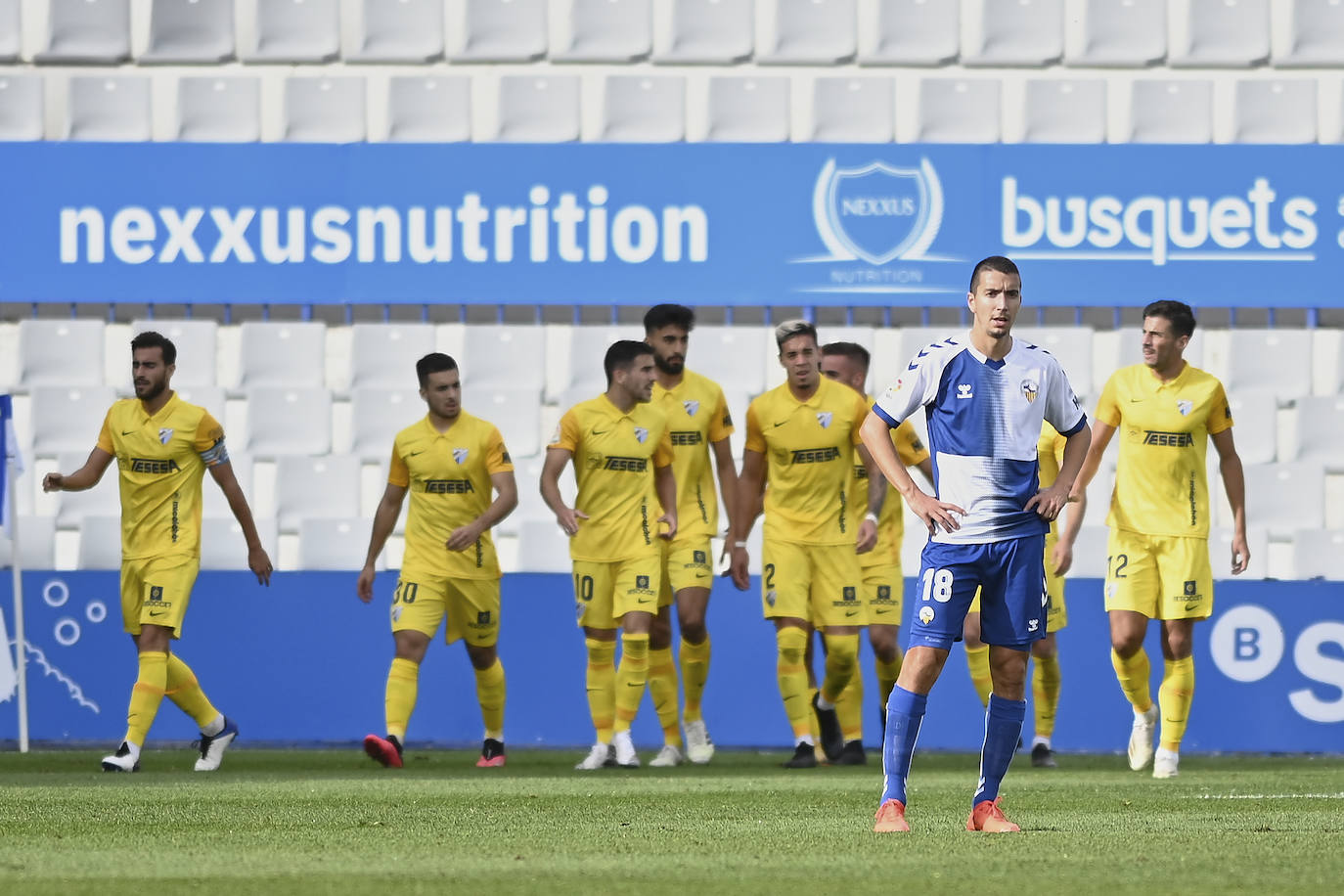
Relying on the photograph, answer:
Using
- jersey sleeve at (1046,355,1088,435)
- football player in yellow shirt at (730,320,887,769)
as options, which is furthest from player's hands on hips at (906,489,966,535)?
football player in yellow shirt at (730,320,887,769)

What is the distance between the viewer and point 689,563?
393 inches

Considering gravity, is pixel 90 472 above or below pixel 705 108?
below

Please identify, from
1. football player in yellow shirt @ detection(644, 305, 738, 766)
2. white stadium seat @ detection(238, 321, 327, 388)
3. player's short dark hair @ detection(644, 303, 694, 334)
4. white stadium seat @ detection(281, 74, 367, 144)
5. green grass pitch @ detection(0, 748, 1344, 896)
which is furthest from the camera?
white stadium seat @ detection(281, 74, 367, 144)

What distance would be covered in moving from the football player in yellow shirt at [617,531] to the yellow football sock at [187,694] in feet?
6.28

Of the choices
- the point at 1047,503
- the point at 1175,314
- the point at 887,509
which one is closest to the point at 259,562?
the point at 887,509

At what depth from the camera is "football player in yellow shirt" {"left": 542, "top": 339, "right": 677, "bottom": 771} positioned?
31.8 ft

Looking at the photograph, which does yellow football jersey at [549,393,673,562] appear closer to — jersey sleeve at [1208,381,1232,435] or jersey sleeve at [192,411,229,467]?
jersey sleeve at [192,411,229,467]

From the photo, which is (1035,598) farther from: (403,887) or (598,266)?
A: (598,266)

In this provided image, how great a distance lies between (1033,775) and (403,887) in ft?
16.6

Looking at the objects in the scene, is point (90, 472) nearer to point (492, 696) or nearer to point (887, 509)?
point (492, 696)

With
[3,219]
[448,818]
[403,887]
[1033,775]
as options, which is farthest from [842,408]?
[3,219]

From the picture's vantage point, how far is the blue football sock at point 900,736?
579cm

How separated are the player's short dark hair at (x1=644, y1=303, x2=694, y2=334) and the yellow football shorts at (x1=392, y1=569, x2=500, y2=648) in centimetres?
156

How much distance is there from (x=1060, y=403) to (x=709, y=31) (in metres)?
9.05
